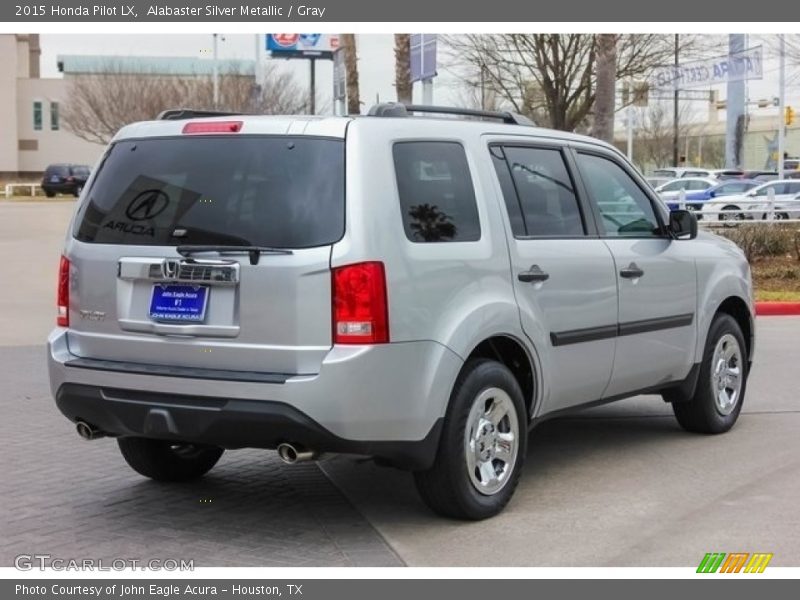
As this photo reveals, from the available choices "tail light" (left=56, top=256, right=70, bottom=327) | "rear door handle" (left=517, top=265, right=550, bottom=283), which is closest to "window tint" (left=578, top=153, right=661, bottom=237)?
"rear door handle" (left=517, top=265, right=550, bottom=283)

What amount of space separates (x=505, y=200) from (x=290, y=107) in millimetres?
43493

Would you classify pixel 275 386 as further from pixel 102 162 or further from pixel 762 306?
pixel 762 306

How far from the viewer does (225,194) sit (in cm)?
539

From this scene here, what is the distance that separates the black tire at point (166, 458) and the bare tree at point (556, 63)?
24851 mm

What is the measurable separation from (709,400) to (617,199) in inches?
63.8

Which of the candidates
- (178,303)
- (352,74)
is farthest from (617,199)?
(352,74)

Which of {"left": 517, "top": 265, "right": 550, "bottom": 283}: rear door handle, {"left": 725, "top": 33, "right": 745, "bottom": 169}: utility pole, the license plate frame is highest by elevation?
{"left": 725, "top": 33, "right": 745, "bottom": 169}: utility pole

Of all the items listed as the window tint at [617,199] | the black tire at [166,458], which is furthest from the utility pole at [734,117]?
the black tire at [166,458]

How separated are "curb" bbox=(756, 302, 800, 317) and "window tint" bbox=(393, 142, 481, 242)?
10.6 meters

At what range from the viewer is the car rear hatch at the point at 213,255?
5141mm

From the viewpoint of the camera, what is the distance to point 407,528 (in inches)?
225

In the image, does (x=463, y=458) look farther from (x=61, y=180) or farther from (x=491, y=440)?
(x=61, y=180)

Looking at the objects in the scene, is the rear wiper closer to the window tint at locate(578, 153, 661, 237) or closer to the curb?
the window tint at locate(578, 153, 661, 237)

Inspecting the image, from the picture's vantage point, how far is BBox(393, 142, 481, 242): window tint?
5.46 metres
